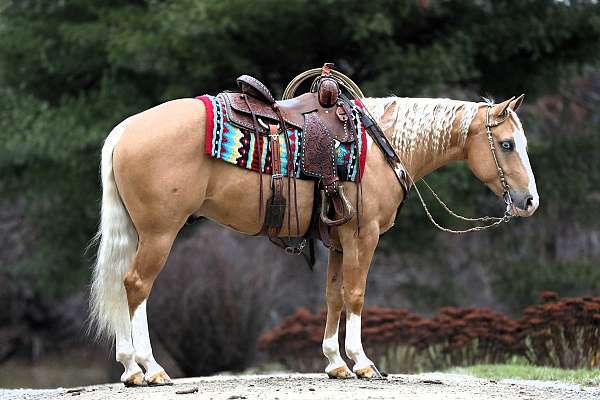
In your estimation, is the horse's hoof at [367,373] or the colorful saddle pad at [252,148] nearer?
the colorful saddle pad at [252,148]

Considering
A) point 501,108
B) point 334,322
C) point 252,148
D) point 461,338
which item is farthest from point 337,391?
point 461,338

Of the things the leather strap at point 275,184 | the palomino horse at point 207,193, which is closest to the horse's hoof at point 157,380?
the palomino horse at point 207,193

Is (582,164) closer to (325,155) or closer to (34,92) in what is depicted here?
(34,92)

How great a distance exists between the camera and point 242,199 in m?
6.09

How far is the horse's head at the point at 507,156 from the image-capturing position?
21.4ft

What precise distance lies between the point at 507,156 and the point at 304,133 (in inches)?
56.9

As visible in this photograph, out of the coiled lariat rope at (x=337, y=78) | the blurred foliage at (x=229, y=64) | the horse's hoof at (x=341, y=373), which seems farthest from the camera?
the blurred foliage at (x=229, y=64)

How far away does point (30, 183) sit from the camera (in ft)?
48.2

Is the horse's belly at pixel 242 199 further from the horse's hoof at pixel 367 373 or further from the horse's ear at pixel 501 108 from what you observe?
the horse's ear at pixel 501 108

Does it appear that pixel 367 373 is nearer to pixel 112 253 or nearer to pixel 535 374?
pixel 112 253

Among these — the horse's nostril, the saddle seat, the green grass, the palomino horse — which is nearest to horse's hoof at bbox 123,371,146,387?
the palomino horse

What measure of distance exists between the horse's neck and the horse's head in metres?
0.13

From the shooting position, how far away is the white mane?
6617mm

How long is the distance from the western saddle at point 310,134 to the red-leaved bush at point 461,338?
4165 millimetres
